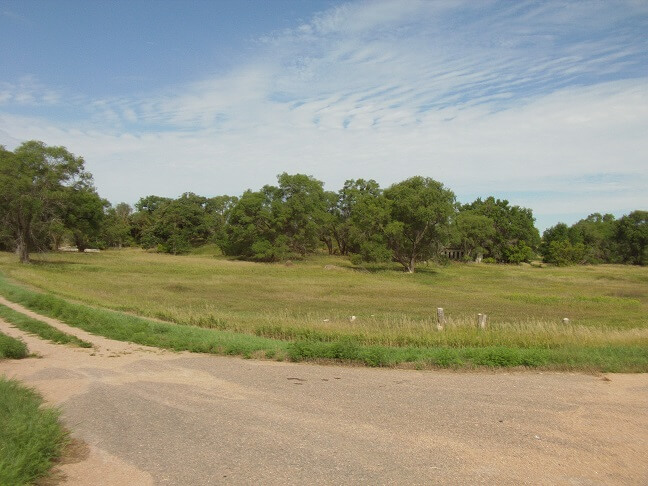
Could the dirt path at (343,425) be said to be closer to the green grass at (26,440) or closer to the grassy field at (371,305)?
the green grass at (26,440)

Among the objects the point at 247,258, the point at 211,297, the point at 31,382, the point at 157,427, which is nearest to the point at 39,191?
the point at 211,297

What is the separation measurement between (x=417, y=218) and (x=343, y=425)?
61.1m

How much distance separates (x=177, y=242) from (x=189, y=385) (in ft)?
335

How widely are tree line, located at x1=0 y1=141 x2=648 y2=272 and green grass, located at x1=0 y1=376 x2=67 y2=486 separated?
157 feet

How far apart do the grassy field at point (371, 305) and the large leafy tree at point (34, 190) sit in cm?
549

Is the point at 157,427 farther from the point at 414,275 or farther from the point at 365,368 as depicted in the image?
the point at 414,275

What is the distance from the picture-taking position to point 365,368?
1135 centimetres

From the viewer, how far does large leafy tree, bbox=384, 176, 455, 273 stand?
216 feet

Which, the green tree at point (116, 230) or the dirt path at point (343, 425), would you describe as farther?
the green tree at point (116, 230)

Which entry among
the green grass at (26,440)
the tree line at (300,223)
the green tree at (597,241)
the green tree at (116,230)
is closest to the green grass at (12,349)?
the green grass at (26,440)

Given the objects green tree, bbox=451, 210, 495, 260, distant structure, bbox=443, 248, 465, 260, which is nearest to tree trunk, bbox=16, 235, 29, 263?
green tree, bbox=451, 210, 495, 260

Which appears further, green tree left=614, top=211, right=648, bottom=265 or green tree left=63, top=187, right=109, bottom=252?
green tree left=614, top=211, right=648, bottom=265

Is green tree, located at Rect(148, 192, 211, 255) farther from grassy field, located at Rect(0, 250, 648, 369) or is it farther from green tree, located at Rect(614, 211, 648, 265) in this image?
green tree, located at Rect(614, 211, 648, 265)

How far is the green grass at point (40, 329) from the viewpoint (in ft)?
45.9
